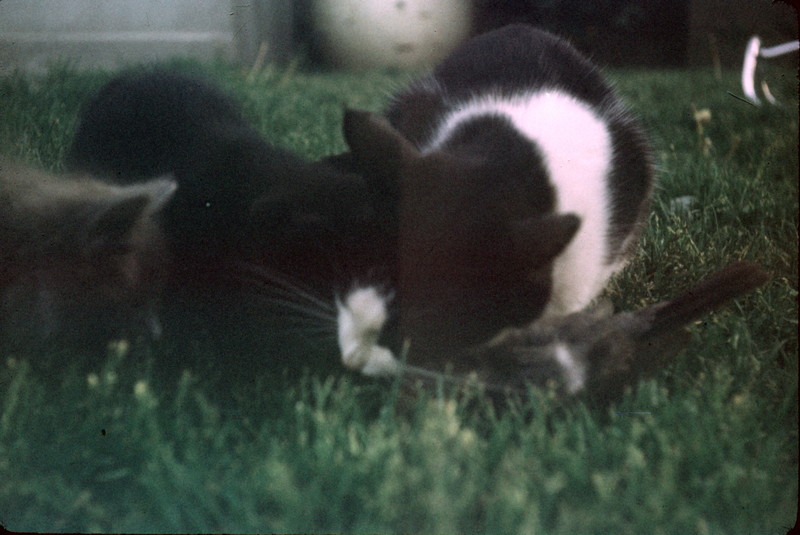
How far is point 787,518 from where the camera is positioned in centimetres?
97

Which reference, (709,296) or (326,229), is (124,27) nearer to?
(326,229)

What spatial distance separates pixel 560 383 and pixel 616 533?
277mm

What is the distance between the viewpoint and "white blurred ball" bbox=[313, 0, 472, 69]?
4.93 ft

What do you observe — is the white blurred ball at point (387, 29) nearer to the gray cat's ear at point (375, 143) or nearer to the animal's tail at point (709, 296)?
the gray cat's ear at point (375, 143)

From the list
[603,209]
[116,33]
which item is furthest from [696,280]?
[116,33]

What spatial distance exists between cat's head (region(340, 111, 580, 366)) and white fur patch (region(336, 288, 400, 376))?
0.04 meters

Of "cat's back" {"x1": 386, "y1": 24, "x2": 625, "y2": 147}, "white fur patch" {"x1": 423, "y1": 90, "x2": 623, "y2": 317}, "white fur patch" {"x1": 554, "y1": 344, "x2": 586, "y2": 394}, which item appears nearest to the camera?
"white fur patch" {"x1": 554, "y1": 344, "x2": 586, "y2": 394}

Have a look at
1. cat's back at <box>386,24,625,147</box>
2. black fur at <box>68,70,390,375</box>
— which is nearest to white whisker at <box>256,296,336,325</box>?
black fur at <box>68,70,390,375</box>

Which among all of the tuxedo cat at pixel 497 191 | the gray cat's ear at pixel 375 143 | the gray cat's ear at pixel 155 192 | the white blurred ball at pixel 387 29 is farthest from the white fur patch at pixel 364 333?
the white blurred ball at pixel 387 29

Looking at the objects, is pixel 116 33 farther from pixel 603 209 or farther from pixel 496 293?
pixel 603 209

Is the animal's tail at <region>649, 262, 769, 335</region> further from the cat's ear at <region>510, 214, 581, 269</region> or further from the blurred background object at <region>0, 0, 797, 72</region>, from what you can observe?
the blurred background object at <region>0, 0, 797, 72</region>

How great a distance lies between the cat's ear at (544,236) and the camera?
1.23m

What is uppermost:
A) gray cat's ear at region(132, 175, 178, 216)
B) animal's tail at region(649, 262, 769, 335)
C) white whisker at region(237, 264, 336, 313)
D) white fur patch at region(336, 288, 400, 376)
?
animal's tail at region(649, 262, 769, 335)

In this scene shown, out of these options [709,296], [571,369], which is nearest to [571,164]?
[709,296]
